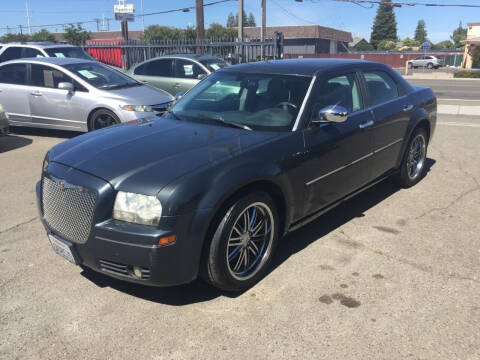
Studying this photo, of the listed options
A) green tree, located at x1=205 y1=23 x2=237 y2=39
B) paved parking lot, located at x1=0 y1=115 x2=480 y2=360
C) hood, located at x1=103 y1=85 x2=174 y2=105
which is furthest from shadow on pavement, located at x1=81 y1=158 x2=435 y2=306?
green tree, located at x1=205 y1=23 x2=237 y2=39

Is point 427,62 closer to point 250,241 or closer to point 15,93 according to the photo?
point 15,93

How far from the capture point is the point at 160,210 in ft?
8.89

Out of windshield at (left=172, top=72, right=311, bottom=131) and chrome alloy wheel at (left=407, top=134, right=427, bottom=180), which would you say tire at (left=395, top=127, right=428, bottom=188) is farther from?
windshield at (left=172, top=72, right=311, bottom=131)

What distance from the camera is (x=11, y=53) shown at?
12.5 meters

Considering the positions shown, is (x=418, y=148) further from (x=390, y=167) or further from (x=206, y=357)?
(x=206, y=357)

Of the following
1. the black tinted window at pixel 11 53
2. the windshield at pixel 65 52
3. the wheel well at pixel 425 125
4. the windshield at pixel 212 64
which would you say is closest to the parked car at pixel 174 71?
the windshield at pixel 212 64

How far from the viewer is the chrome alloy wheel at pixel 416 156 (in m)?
5.54

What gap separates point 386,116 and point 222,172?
255cm

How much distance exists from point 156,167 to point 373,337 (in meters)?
1.81

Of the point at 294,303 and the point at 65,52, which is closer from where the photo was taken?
the point at 294,303

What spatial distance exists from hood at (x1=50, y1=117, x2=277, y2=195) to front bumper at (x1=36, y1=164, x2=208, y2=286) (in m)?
0.19

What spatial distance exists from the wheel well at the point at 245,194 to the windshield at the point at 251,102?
1.87 feet

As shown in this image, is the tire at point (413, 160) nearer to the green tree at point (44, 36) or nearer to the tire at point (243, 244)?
the tire at point (243, 244)

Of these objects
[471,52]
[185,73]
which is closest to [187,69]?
[185,73]
